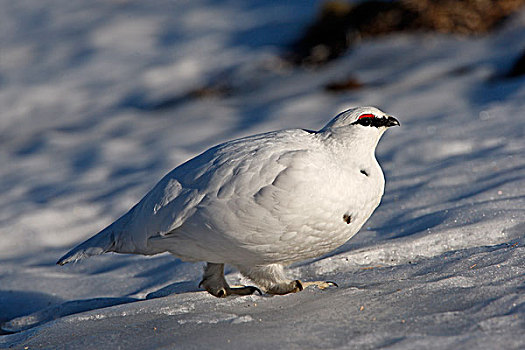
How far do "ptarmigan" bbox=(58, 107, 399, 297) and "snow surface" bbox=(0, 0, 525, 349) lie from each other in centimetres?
19

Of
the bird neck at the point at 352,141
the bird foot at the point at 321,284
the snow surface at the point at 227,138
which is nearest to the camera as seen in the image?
the snow surface at the point at 227,138

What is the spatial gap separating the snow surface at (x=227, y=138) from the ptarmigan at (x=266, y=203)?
0.19 m

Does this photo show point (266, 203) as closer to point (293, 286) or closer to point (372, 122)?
point (293, 286)

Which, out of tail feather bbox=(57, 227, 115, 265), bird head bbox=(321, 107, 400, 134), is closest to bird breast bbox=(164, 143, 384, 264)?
bird head bbox=(321, 107, 400, 134)

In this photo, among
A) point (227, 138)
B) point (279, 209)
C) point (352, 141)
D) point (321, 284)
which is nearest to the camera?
point (279, 209)

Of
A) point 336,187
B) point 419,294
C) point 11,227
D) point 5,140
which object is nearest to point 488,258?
point 419,294

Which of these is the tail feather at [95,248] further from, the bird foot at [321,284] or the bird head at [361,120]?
the bird head at [361,120]

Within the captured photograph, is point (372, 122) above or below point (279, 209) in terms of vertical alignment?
above

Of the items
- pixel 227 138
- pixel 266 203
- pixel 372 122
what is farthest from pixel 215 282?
pixel 227 138

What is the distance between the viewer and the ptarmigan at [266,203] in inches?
88.1

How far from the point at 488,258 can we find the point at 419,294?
44 centimetres

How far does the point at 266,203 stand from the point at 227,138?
383 cm

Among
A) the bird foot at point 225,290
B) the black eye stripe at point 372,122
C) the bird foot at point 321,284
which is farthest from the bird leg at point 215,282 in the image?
the black eye stripe at point 372,122

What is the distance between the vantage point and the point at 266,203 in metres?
2.22
